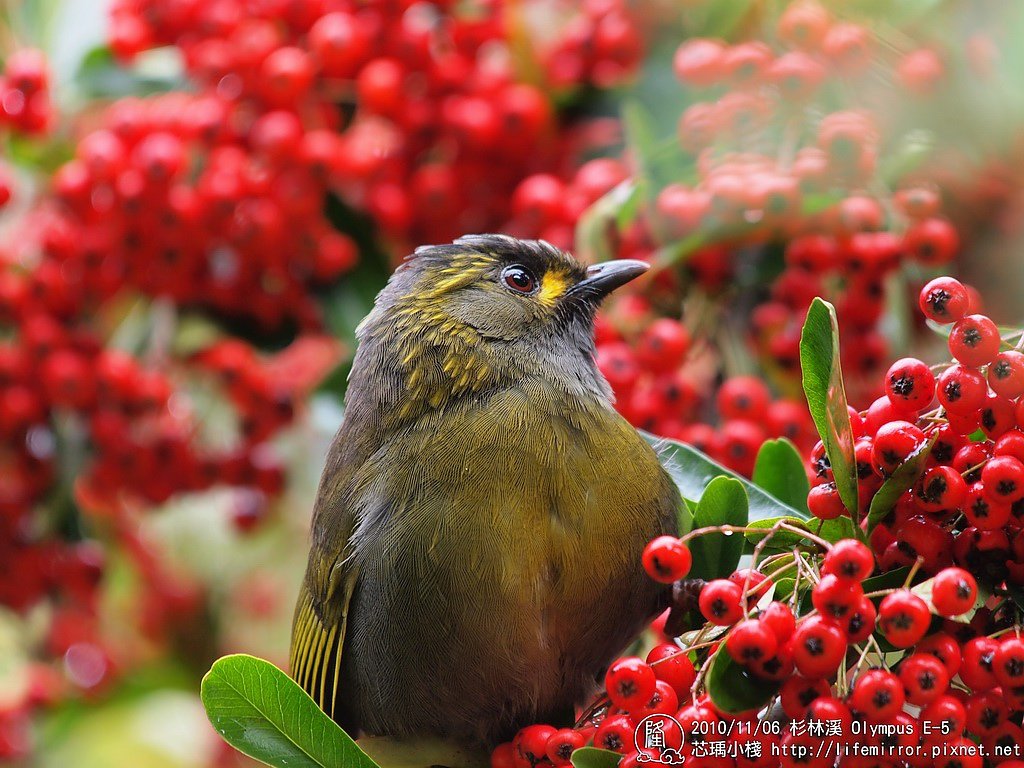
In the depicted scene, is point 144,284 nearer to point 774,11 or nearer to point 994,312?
point 774,11

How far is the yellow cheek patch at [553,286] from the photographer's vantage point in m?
2.97

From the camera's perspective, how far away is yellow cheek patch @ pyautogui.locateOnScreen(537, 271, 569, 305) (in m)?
2.97

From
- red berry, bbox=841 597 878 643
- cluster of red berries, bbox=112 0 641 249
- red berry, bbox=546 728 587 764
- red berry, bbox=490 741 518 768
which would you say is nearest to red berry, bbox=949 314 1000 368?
red berry, bbox=841 597 878 643

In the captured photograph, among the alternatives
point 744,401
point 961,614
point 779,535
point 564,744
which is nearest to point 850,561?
point 961,614

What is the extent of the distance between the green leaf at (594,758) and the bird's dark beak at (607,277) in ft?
4.36

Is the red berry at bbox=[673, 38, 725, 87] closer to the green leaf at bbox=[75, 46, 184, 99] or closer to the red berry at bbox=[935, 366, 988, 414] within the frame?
the red berry at bbox=[935, 366, 988, 414]

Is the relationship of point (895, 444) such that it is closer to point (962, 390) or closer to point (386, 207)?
point (962, 390)

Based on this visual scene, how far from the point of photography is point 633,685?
1.79 metres

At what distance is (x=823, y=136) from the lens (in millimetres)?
2789

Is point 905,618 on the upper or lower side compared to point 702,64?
lower

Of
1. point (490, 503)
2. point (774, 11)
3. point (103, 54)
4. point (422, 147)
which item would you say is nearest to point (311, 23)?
point (422, 147)

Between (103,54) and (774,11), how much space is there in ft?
6.78

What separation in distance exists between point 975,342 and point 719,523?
0.55m

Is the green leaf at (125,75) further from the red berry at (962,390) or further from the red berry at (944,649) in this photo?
the red berry at (944,649)
